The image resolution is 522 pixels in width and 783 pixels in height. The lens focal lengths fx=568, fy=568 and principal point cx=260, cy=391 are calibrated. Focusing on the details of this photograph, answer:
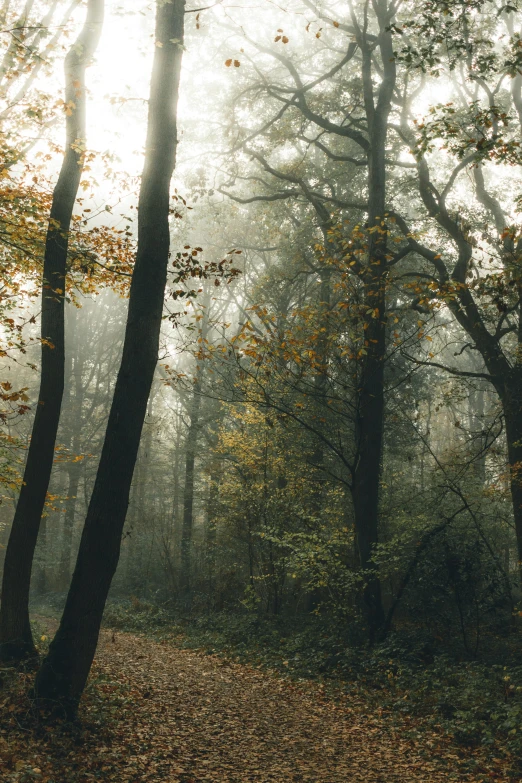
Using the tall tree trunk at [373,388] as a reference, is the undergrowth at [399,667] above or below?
below

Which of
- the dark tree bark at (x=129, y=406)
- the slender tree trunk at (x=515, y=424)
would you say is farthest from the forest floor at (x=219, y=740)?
the slender tree trunk at (x=515, y=424)

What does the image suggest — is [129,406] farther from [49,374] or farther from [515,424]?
[515,424]

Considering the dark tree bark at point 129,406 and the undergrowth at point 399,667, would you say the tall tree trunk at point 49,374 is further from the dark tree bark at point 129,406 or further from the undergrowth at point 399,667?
the undergrowth at point 399,667

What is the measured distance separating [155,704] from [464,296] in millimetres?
8604

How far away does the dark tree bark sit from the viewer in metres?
5.55

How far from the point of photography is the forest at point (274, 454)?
576 centimetres

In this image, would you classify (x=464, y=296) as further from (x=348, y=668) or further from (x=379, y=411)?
(x=348, y=668)

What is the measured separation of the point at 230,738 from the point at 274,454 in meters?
8.32

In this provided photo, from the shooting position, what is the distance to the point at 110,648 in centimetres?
1164

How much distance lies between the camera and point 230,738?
617 cm

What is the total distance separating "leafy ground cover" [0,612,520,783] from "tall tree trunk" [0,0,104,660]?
3.46 ft

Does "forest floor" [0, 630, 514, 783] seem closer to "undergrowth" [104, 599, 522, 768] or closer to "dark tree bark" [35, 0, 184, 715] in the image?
"undergrowth" [104, 599, 522, 768]

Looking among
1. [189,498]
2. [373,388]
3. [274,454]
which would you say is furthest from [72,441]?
[373,388]

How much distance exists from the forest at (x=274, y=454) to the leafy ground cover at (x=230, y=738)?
35 mm
